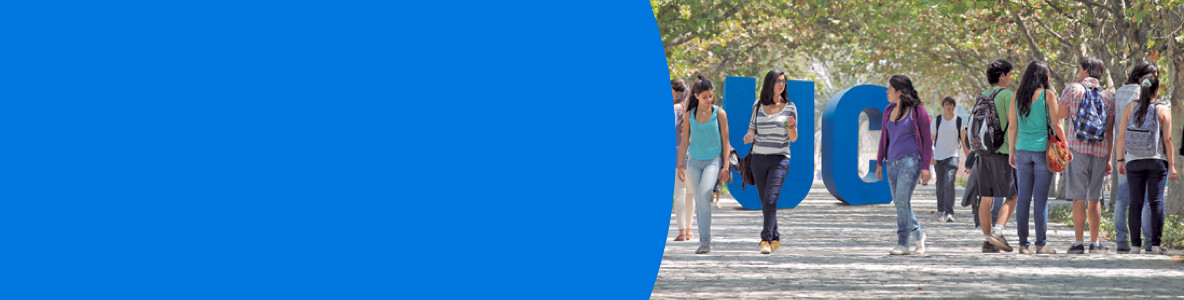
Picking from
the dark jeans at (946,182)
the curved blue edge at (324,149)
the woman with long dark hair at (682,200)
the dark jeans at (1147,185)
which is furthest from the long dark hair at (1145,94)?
the curved blue edge at (324,149)

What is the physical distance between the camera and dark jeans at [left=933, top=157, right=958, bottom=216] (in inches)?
559

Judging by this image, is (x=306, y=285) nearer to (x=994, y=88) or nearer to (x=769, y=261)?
(x=769, y=261)

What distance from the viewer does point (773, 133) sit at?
32.5ft

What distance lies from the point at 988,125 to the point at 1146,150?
108cm

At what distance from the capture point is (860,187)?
65.3 ft

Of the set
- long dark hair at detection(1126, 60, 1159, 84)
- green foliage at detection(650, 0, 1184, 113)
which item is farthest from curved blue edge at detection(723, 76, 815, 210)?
long dark hair at detection(1126, 60, 1159, 84)

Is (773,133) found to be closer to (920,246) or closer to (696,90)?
(696,90)

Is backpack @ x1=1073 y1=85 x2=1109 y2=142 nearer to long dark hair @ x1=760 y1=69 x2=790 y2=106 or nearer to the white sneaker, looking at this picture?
the white sneaker

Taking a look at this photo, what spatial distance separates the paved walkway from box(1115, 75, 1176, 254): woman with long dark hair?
1.35ft

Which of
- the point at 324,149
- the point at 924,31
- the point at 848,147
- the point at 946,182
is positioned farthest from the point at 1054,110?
the point at 924,31

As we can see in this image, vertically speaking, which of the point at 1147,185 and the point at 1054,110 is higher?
the point at 1054,110

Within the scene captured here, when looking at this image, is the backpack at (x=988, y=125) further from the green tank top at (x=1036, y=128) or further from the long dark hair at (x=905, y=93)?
the long dark hair at (x=905, y=93)

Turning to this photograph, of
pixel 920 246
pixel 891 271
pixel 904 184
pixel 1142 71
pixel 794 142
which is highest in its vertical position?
pixel 794 142

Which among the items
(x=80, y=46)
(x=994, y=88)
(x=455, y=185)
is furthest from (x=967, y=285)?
(x=80, y=46)
